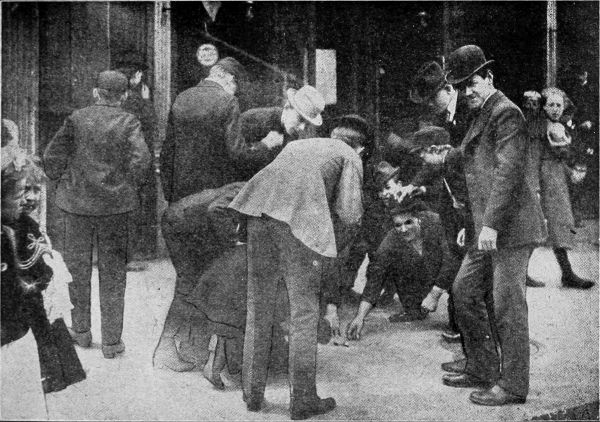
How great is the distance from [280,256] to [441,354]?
1334 millimetres

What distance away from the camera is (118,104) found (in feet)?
12.6

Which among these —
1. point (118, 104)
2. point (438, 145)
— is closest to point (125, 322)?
point (118, 104)

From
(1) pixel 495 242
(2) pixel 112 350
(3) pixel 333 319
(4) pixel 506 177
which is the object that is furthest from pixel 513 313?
(2) pixel 112 350

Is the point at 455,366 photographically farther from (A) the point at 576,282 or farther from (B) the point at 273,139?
(B) the point at 273,139

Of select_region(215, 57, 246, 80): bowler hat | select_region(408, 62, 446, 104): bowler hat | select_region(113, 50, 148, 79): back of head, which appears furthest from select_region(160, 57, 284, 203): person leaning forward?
select_region(408, 62, 446, 104): bowler hat

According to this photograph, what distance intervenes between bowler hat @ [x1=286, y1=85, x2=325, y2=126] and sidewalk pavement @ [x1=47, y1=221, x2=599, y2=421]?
121cm

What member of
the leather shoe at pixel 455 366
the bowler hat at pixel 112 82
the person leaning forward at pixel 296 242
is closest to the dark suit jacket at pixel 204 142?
the bowler hat at pixel 112 82

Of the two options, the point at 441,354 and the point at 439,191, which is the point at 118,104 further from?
the point at 441,354

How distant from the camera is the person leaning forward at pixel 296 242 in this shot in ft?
10.7

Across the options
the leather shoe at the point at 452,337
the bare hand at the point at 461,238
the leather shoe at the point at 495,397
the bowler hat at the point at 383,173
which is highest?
the bowler hat at the point at 383,173

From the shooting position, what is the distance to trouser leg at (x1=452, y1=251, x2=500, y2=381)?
3.61 metres

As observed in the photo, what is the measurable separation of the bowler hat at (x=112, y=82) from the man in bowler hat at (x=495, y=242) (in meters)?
1.98

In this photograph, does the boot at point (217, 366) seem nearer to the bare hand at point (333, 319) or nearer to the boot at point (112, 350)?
the boot at point (112, 350)

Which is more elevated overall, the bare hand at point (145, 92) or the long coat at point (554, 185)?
the bare hand at point (145, 92)
